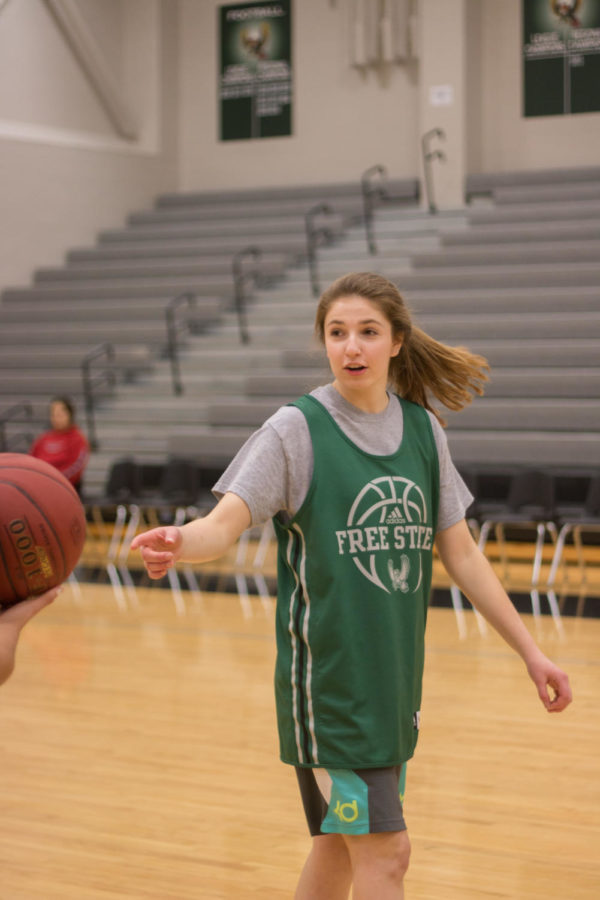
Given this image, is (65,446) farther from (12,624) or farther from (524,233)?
(12,624)

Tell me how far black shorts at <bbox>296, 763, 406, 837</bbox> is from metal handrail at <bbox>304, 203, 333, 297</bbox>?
10112 mm

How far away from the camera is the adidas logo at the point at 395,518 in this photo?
6.70 ft

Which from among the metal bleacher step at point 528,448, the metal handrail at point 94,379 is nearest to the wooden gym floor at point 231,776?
the metal bleacher step at point 528,448

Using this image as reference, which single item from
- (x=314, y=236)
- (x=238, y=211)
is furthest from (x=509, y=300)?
(x=238, y=211)

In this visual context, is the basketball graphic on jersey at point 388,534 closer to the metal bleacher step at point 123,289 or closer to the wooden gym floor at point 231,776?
the wooden gym floor at point 231,776

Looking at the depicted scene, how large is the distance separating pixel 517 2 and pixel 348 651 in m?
12.9

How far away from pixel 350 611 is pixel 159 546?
1.27 feet

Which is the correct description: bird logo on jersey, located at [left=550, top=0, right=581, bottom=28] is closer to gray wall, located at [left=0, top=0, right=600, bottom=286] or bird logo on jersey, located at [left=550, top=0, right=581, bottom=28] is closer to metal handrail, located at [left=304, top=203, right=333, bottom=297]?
gray wall, located at [left=0, top=0, right=600, bottom=286]

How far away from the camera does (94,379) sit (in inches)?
469

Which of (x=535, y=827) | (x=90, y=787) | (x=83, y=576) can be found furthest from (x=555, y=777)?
(x=83, y=576)

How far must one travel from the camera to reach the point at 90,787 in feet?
12.1

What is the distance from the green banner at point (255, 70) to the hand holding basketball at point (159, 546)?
1346 centimetres

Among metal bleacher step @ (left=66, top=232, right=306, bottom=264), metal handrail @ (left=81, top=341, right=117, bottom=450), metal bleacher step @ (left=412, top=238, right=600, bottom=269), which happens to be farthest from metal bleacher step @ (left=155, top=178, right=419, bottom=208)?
metal handrail @ (left=81, top=341, right=117, bottom=450)

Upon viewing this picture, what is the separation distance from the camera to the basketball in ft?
5.70
